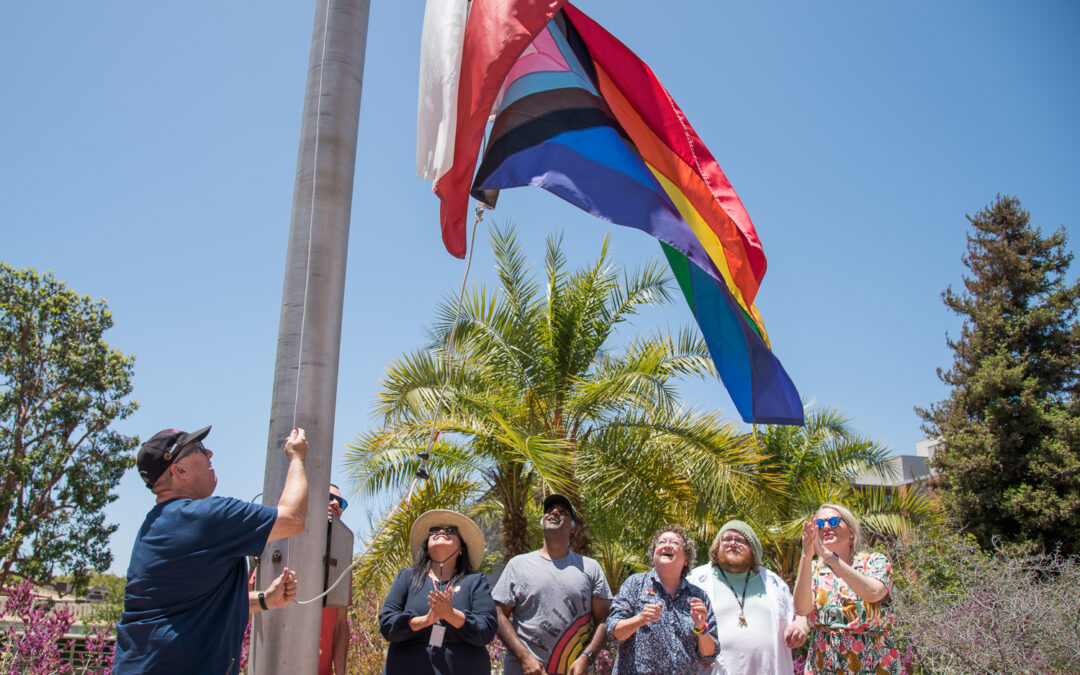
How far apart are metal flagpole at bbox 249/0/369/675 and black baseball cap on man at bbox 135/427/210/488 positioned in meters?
0.33

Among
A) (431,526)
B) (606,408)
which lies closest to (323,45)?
(431,526)

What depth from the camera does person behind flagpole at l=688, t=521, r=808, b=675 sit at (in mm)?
4961

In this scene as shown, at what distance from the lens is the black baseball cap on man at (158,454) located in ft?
9.86

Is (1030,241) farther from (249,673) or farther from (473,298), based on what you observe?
(249,673)

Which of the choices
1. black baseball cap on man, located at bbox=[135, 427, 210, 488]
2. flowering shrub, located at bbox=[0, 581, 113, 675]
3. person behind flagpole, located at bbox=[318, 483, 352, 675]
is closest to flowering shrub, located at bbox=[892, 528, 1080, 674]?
person behind flagpole, located at bbox=[318, 483, 352, 675]

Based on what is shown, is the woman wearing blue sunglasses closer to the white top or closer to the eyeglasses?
the white top

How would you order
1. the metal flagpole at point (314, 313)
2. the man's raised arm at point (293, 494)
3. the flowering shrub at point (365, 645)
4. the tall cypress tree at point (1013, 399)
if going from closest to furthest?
the man's raised arm at point (293, 494), the metal flagpole at point (314, 313), the flowering shrub at point (365, 645), the tall cypress tree at point (1013, 399)

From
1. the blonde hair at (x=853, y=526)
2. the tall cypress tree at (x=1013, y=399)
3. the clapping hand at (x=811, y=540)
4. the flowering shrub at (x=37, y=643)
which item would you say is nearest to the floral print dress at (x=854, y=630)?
the blonde hair at (x=853, y=526)

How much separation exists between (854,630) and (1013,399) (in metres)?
22.0

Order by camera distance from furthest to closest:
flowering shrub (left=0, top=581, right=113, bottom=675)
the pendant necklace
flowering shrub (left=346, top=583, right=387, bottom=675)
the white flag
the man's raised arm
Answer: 1. flowering shrub (left=346, top=583, right=387, bottom=675)
2. flowering shrub (left=0, top=581, right=113, bottom=675)
3. the pendant necklace
4. the white flag
5. the man's raised arm

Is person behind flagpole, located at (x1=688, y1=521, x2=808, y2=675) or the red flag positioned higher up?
the red flag

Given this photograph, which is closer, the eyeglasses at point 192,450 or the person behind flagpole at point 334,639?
the eyeglasses at point 192,450

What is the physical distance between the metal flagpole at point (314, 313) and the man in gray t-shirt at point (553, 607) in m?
2.16

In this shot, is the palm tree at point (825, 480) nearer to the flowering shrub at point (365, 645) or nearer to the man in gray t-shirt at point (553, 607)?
the flowering shrub at point (365, 645)
